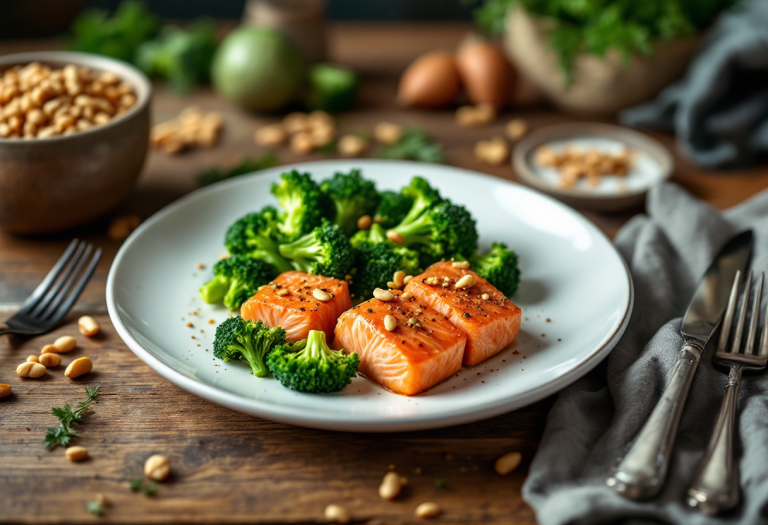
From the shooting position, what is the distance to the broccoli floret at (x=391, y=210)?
9.33 ft

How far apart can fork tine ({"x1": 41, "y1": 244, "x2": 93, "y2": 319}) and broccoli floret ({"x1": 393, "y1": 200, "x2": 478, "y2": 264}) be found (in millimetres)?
1339

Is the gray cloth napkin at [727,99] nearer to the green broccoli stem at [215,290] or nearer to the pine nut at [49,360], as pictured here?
the green broccoli stem at [215,290]

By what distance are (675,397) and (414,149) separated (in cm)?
240

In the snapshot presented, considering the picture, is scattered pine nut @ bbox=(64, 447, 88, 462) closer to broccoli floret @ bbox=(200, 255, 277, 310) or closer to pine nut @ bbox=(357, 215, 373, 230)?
broccoli floret @ bbox=(200, 255, 277, 310)

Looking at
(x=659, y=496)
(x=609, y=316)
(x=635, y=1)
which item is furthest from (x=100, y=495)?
(x=635, y=1)

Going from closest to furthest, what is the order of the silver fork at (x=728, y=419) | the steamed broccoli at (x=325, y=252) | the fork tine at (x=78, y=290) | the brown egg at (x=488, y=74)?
the silver fork at (x=728, y=419) → the steamed broccoli at (x=325, y=252) → the fork tine at (x=78, y=290) → the brown egg at (x=488, y=74)

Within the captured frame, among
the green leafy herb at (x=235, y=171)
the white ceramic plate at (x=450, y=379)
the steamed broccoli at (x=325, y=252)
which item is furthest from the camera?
the green leafy herb at (x=235, y=171)

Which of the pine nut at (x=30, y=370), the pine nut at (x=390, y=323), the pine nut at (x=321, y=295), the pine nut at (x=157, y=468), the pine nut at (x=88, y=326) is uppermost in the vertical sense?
the pine nut at (x=390, y=323)

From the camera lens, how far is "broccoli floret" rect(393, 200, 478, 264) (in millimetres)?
2656

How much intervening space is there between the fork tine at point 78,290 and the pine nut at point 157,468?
0.93 m

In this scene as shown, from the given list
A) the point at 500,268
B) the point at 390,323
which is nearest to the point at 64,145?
the point at 390,323

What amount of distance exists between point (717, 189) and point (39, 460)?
351 centimetres

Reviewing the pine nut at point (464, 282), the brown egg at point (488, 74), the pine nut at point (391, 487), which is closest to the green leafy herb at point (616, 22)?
the brown egg at point (488, 74)

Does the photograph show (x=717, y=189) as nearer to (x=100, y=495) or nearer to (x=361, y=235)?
(x=361, y=235)
